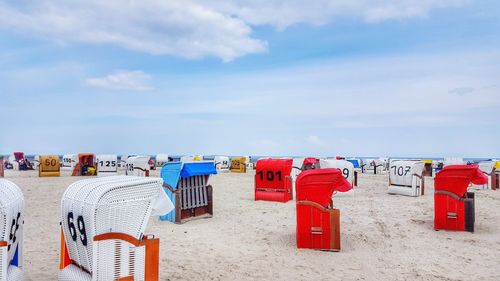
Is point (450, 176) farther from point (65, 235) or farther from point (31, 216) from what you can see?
point (31, 216)

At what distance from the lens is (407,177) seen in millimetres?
Result: 20422

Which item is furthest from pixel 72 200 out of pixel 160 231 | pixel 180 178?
pixel 180 178

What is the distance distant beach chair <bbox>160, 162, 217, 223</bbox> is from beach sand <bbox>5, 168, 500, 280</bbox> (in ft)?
1.36

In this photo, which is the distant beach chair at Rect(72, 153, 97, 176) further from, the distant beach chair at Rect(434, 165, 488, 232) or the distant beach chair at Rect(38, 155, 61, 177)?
the distant beach chair at Rect(434, 165, 488, 232)

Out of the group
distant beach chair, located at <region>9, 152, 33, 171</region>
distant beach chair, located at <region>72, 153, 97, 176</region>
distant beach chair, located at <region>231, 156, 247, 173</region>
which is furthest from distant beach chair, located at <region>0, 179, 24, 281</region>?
distant beach chair, located at <region>9, 152, 33, 171</region>

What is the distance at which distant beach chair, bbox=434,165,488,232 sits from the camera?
12000 mm

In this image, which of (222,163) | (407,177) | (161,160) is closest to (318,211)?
(407,177)

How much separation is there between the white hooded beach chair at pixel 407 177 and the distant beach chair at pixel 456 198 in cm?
797

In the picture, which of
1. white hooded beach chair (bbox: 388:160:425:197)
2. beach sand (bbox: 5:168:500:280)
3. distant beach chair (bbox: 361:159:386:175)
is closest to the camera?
beach sand (bbox: 5:168:500:280)

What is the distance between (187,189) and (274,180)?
5589 mm

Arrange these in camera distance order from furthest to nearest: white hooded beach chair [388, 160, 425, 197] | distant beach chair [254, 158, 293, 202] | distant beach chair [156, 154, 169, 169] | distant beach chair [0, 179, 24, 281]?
distant beach chair [156, 154, 169, 169], white hooded beach chair [388, 160, 425, 197], distant beach chair [254, 158, 293, 202], distant beach chair [0, 179, 24, 281]

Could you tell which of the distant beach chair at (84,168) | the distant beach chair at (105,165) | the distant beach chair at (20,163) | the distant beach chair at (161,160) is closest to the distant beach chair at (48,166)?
the distant beach chair at (84,168)

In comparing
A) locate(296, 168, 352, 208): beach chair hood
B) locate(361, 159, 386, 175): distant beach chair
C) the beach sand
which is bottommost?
the beach sand

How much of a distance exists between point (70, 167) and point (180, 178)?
34.1 metres
